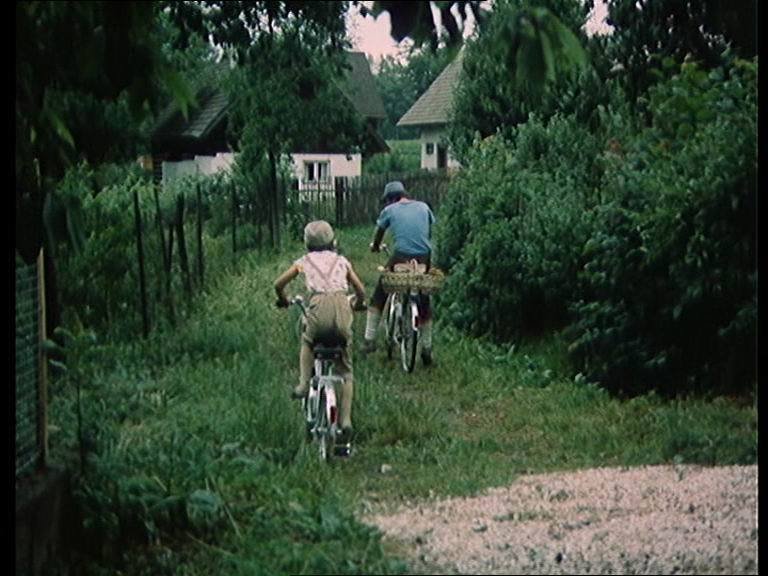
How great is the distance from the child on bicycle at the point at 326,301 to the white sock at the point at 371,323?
0.07m

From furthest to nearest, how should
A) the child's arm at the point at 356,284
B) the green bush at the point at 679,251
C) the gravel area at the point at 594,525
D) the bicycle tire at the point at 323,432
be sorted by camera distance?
the child's arm at the point at 356,284, the green bush at the point at 679,251, the bicycle tire at the point at 323,432, the gravel area at the point at 594,525

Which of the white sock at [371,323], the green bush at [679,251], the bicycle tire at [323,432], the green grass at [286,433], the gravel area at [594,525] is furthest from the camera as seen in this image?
the white sock at [371,323]

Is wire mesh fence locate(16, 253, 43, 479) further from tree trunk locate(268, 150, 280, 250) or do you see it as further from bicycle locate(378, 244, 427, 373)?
bicycle locate(378, 244, 427, 373)

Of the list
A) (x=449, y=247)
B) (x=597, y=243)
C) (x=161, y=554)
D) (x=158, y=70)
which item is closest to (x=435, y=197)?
(x=449, y=247)

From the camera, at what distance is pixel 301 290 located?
490cm

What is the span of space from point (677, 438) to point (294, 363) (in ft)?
4.00

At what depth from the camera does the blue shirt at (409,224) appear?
4.67 meters

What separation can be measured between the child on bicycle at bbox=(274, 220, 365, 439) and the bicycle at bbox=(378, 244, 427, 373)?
0.13 meters

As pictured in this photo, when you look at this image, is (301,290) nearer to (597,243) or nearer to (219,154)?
(219,154)

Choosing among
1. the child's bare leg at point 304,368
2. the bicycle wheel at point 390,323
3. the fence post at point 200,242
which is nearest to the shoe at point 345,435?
the child's bare leg at point 304,368

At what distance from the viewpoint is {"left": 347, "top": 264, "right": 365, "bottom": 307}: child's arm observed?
495cm

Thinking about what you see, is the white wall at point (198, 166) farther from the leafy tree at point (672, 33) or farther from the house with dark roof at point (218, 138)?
the leafy tree at point (672, 33)

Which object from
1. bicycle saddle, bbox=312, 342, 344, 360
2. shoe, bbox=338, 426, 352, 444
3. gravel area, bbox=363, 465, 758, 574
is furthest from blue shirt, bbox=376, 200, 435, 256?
gravel area, bbox=363, 465, 758, 574

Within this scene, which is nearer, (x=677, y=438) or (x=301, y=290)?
(x=677, y=438)
